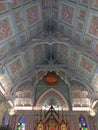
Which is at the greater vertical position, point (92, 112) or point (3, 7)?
point (3, 7)

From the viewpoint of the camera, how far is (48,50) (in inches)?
754

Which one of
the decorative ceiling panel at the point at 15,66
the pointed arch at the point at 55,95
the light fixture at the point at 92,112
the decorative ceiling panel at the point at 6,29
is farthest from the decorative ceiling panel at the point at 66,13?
the light fixture at the point at 92,112

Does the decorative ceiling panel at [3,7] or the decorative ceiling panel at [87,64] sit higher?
the decorative ceiling panel at [3,7]

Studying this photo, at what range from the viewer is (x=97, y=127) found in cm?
1689

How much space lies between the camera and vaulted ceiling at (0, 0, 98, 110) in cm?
1243

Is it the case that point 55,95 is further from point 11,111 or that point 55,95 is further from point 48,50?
point 11,111

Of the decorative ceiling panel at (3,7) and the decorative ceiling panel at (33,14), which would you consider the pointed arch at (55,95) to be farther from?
the decorative ceiling panel at (3,7)

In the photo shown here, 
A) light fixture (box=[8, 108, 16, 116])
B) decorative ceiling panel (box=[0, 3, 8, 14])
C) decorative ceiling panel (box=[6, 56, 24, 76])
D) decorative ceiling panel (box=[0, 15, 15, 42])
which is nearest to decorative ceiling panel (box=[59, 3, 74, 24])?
decorative ceiling panel (box=[0, 15, 15, 42])

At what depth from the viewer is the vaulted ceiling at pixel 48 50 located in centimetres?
1243

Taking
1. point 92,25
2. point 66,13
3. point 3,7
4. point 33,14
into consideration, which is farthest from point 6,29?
point 92,25

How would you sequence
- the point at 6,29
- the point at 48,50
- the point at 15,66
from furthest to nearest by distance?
the point at 48,50 → the point at 15,66 → the point at 6,29

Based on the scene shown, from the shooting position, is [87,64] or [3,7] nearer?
[3,7]

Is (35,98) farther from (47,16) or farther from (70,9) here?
(70,9)

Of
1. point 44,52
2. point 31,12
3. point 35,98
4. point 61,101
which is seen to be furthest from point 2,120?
point 31,12
